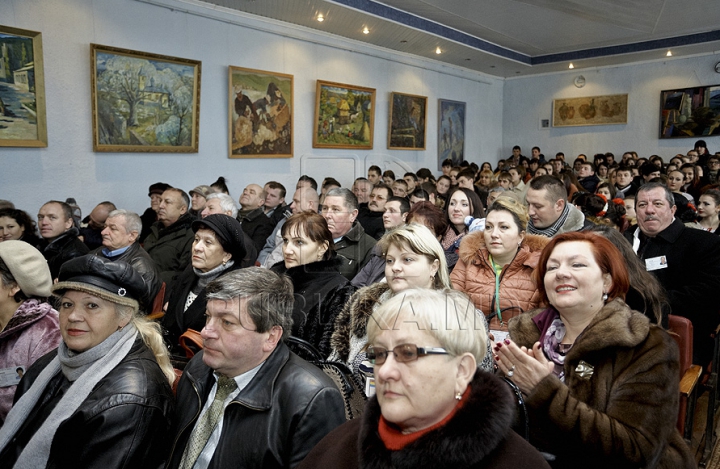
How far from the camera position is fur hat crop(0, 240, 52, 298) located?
2.82 meters

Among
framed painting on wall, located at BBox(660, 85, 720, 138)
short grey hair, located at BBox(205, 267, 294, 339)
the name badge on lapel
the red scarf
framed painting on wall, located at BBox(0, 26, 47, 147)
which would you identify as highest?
framed painting on wall, located at BBox(660, 85, 720, 138)

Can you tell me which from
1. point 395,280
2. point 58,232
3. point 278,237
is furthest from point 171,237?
point 395,280

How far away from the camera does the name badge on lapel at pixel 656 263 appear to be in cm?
390

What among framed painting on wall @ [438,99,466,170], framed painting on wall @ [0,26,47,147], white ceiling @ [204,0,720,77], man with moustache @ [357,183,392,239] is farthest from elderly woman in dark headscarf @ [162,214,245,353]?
framed painting on wall @ [438,99,466,170]

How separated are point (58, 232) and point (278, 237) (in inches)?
86.5

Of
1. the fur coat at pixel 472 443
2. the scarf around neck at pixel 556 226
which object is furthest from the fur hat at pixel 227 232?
the scarf around neck at pixel 556 226

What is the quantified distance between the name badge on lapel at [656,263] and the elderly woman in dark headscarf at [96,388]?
11.7 feet

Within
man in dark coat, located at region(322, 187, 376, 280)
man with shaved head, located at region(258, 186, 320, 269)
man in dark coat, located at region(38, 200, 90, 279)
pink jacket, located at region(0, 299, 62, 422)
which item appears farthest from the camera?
man with shaved head, located at region(258, 186, 320, 269)

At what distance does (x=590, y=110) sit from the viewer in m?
15.7

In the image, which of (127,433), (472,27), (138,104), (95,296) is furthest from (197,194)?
(472,27)

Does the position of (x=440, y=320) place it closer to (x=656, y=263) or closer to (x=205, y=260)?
(x=205, y=260)

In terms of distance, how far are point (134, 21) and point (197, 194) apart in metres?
2.97

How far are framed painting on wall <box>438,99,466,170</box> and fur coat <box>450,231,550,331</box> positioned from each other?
11068 mm

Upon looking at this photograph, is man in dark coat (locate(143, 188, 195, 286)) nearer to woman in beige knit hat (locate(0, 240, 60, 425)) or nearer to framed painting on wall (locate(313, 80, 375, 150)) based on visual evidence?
woman in beige knit hat (locate(0, 240, 60, 425))
